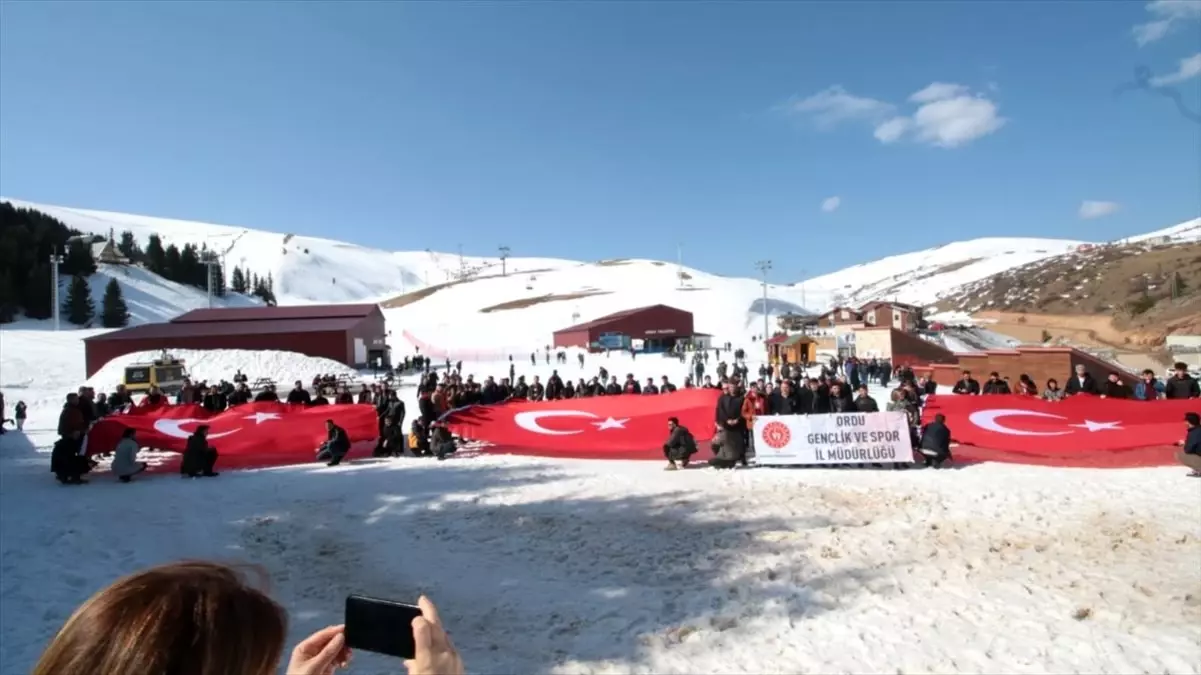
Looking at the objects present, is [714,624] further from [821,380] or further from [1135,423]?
[1135,423]

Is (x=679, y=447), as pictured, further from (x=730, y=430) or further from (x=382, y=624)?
(x=382, y=624)

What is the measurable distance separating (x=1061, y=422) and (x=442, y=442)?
40.8ft

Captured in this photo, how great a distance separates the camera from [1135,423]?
13844 millimetres

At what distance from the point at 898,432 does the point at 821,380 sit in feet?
8.34

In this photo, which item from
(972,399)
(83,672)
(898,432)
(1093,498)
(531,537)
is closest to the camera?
(83,672)

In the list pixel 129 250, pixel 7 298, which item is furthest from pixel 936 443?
pixel 129 250

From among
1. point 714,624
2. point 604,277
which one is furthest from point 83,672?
point 604,277

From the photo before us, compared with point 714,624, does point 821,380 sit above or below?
above

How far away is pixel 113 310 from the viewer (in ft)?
264

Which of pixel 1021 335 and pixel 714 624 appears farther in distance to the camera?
pixel 1021 335

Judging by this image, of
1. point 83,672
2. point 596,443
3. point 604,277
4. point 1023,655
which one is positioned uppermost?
point 604,277

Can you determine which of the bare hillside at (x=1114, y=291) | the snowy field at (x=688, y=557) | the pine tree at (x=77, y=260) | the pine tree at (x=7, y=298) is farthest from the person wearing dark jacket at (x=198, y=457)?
the pine tree at (x=77, y=260)

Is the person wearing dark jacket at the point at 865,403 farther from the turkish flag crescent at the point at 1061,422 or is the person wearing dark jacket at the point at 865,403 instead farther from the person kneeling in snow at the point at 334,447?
the person kneeling in snow at the point at 334,447

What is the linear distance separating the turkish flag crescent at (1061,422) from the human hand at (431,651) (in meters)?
14.8
